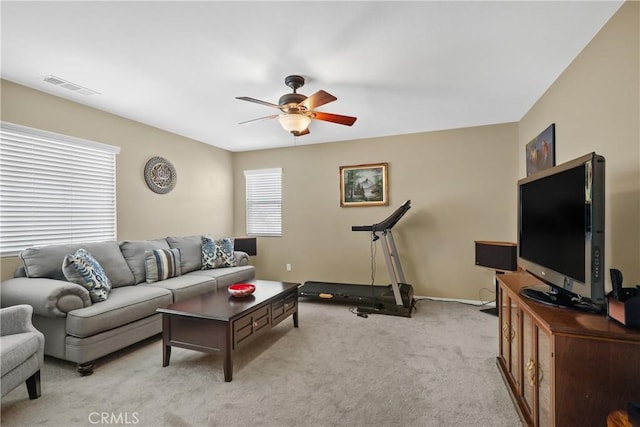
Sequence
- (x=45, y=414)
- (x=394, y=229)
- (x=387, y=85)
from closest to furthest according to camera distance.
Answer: (x=45, y=414), (x=387, y=85), (x=394, y=229)

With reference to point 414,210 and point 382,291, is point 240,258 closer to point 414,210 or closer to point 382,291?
point 382,291

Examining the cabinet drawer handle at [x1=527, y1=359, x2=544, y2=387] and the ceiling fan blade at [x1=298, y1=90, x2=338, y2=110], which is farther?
the ceiling fan blade at [x1=298, y1=90, x2=338, y2=110]

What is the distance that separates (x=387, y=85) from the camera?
2906 mm

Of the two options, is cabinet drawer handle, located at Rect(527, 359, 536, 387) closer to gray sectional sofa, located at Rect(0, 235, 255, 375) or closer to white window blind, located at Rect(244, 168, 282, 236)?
gray sectional sofa, located at Rect(0, 235, 255, 375)

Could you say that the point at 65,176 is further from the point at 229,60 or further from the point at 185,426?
the point at 185,426

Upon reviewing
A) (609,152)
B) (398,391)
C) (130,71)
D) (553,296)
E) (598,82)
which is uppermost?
(130,71)

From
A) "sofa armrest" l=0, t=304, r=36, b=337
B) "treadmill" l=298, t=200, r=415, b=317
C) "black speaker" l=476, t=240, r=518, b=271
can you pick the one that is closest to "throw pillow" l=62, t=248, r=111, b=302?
"sofa armrest" l=0, t=304, r=36, b=337

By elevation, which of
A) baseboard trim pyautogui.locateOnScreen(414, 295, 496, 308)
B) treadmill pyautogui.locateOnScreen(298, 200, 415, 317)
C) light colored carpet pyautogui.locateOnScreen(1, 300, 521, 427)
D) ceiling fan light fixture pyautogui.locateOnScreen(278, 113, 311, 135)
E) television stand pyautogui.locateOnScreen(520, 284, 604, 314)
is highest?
ceiling fan light fixture pyautogui.locateOnScreen(278, 113, 311, 135)

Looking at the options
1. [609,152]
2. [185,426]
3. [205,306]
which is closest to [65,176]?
[205,306]

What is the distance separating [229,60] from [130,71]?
0.91 metres

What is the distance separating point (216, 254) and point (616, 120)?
4.20 meters

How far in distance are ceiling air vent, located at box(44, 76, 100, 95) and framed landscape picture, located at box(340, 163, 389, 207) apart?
10.9 feet

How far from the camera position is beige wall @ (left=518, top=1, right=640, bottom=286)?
1666mm

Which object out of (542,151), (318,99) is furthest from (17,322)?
(542,151)
